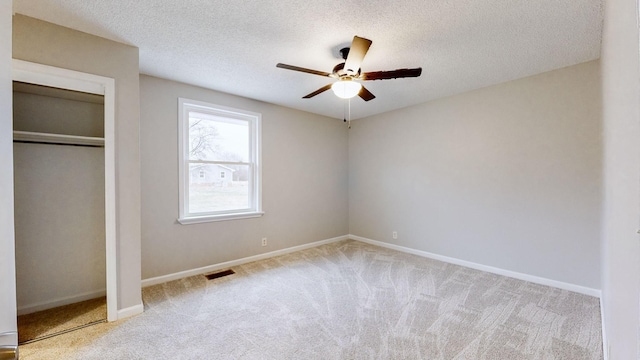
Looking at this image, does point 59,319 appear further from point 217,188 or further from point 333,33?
point 333,33

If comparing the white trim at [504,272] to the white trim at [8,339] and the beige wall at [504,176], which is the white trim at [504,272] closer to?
the beige wall at [504,176]

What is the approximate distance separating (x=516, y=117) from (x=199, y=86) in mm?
4104

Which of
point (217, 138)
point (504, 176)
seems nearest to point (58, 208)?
point (217, 138)

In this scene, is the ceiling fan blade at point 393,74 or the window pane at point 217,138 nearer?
the ceiling fan blade at point 393,74

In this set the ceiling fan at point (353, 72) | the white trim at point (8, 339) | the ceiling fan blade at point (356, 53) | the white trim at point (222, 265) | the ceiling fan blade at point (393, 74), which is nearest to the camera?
the white trim at point (8, 339)

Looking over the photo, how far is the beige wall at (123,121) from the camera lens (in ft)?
7.27

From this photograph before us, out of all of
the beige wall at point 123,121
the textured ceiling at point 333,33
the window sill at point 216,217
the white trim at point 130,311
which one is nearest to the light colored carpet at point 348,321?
the white trim at point 130,311

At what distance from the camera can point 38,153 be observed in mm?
2512

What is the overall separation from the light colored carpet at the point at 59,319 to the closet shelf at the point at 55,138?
1617 millimetres

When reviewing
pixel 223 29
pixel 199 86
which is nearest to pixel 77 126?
pixel 199 86

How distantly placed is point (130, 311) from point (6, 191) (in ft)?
7.91

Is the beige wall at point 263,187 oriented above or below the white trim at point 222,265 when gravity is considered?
above

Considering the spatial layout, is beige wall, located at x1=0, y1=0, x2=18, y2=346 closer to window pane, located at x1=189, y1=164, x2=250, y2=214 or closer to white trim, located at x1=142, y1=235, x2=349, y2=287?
white trim, located at x1=142, y1=235, x2=349, y2=287

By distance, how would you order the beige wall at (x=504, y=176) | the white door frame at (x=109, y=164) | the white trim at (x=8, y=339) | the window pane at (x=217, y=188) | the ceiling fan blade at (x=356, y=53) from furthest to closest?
the window pane at (x=217, y=188) < the beige wall at (x=504, y=176) < the white door frame at (x=109, y=164) < the ceiling fan blade at (x=356, y=53) < the white trim at (x=8, y=339)
